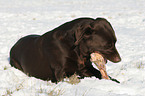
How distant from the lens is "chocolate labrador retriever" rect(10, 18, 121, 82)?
121 inches

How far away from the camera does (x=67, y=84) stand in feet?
9.47

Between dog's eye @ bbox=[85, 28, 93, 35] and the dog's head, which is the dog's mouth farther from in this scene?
dog's eye @ bbox=[85, 28, 93, 35]

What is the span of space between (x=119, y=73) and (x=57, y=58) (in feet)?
4.02

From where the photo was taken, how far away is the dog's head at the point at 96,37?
304 centimetres

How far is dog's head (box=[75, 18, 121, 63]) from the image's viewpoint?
3.04 metres

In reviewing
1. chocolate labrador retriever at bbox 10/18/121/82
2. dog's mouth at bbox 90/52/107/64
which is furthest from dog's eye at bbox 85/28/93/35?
dog's mouth at bbox 90/52/107/64

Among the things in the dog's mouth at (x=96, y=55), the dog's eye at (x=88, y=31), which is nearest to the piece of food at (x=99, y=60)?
the dog's mouth at (x=96, y=55)

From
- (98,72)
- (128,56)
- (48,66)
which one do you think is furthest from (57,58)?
(128,56)

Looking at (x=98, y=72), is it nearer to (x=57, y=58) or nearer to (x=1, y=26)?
(x=57, y=58)

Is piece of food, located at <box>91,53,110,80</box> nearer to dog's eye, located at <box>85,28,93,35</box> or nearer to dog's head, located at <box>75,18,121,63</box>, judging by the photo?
dog's head, located at <box>75,18,121,63</box>

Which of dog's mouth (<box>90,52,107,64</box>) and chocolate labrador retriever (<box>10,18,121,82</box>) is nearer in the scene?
chocolate labrador retriever (<box>10,18,121,82</box>)

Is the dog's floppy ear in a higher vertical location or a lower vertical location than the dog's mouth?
higher

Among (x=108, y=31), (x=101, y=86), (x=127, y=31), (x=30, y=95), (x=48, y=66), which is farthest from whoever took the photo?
(x=127, y=31)

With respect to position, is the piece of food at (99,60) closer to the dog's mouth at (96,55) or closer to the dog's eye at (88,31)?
the dog's mouth at (96,55)
